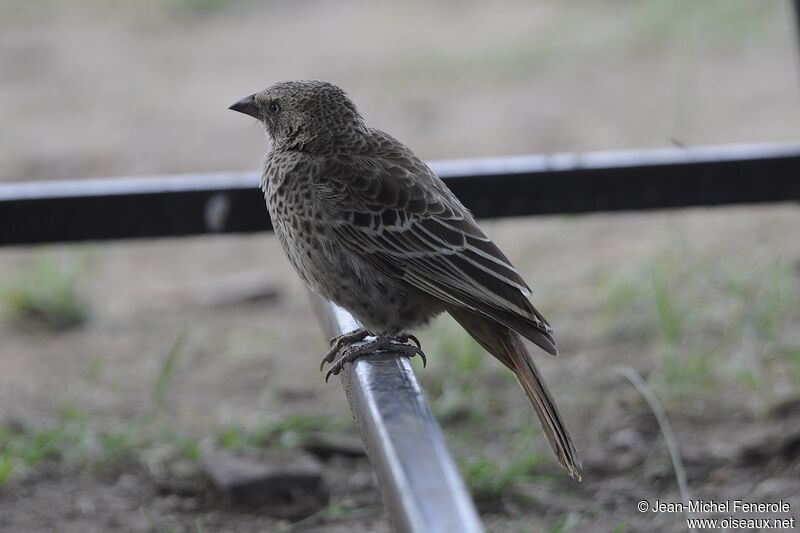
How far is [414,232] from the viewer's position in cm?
384

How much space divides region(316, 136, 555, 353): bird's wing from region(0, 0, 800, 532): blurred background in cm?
98

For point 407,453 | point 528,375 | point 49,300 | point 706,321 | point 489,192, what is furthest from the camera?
point 49,300

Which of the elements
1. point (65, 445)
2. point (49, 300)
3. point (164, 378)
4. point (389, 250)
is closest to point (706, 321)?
point (164, 378)

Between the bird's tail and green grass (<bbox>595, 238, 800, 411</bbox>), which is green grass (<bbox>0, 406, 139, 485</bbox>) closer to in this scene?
the bird's tail

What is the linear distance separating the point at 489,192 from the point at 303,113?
3.72ft

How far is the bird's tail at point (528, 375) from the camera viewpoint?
3.39 metres

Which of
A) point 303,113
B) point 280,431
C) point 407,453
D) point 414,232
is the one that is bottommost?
point 407,453

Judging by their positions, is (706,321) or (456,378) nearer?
(456,378)

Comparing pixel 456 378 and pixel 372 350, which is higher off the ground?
pixel 456 378

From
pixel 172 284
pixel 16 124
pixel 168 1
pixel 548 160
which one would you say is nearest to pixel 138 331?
pixel 172 284

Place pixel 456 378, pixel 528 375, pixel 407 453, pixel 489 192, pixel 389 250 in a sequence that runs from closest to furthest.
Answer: pixel 407 453
pixel 528 375
pixel 389 250
pixel 489 192
pixel 456 378

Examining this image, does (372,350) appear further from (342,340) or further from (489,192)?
(489,192)

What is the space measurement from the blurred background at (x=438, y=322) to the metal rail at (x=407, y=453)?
1503mm

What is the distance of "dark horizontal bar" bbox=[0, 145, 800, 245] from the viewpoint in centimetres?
488
